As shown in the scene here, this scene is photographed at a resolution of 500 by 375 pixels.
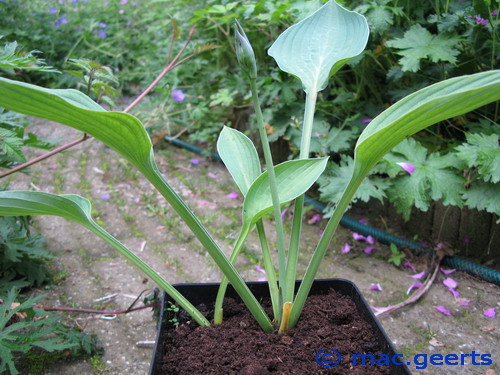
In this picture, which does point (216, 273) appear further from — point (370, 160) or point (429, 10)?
point (429, 10)

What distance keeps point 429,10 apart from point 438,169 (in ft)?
2.51

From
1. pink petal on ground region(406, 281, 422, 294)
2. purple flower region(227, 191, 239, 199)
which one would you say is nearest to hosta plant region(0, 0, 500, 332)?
pink petal on ground region(406, 281, 422, 294)

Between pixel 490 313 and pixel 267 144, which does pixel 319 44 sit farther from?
pixel 490 313

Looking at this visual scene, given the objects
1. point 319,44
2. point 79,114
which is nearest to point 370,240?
point 319,44

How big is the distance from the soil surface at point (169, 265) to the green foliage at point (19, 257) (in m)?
0.09

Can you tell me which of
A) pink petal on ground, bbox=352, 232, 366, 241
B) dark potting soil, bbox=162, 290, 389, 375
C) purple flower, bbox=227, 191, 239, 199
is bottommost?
purple flower, bbox=227, 191, 239, 199

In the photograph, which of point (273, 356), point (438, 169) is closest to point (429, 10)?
point (438, 169)

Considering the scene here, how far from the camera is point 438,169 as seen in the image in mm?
1479

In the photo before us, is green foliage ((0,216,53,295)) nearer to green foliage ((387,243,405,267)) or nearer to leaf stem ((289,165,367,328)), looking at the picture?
leaf stem ((289,165,367,328))

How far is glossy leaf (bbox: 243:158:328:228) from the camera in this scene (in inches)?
37.2

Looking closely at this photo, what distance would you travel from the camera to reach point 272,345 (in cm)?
82

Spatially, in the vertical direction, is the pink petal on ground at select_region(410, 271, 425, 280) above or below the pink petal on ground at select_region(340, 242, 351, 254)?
above

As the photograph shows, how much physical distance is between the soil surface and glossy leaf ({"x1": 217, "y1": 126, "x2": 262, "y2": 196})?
0.58 metres

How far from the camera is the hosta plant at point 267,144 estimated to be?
62cm
